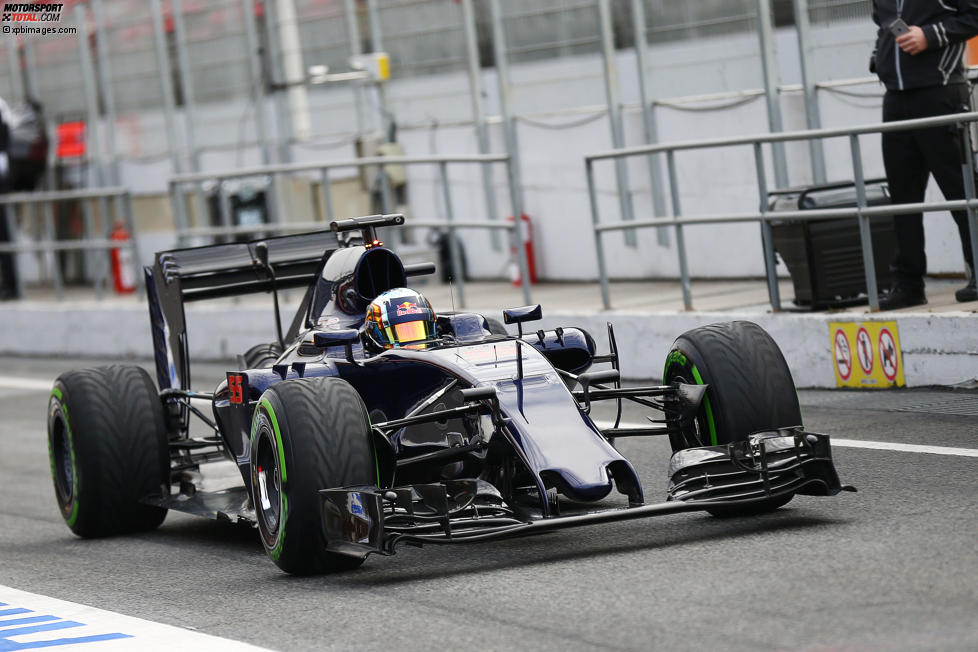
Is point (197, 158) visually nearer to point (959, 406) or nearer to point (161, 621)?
point (959, 406)

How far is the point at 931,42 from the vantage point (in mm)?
11453

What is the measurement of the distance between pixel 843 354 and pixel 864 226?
0.90 meters

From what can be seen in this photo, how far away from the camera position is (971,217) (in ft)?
34.9

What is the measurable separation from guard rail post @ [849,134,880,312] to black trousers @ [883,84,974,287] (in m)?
0.23

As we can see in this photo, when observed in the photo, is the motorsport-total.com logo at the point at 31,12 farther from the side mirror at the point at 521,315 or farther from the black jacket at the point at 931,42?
the side mirror at the point at 521,315

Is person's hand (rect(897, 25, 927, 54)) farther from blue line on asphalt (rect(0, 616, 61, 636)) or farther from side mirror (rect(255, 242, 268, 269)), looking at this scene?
blue line on asphalt (rect(0, 616, 61, 636))

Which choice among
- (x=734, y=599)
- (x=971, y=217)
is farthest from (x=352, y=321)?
(x=971, y=217)

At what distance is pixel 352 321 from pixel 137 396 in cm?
136

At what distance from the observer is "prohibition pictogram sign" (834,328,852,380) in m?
11.6

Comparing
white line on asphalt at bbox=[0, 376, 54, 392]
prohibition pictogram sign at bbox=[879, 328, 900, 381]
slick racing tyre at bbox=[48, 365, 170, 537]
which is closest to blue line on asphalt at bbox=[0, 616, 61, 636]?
slick racing tyre at bbox=[48, 365, 170, 537]

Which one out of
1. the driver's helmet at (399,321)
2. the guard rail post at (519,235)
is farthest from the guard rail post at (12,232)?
the driver's helmet at (399,321)

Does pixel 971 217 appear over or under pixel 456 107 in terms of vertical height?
under

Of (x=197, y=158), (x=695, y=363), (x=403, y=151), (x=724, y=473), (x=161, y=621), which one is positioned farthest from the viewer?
(x=197, y=158)

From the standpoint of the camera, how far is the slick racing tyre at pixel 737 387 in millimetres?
7801
